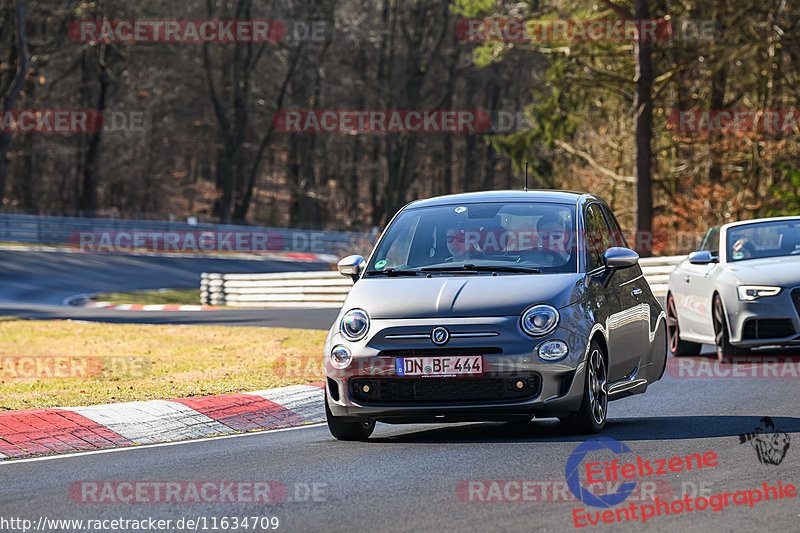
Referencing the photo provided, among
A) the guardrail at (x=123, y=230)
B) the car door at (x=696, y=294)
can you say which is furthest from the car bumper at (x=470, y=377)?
the guardrail at (x=123, y=230)

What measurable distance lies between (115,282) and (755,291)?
2853 cm

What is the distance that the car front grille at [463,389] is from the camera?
8.25 metres

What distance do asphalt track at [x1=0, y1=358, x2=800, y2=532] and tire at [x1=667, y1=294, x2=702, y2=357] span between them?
440cm

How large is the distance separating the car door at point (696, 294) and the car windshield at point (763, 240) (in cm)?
28

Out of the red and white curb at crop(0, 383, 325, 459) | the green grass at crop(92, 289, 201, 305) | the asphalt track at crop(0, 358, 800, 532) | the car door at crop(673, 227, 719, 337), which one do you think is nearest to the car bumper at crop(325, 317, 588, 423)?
the asphalt track at crop(0, 358, 800, 532)

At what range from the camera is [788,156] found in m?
34.9

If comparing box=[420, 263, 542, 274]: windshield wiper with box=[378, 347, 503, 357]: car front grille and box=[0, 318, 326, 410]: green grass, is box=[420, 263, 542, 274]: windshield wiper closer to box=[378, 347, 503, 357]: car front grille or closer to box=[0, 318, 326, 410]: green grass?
box=[378, 347, 503, 357]: car front grille

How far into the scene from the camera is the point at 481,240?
917 cm

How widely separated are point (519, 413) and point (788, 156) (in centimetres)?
2863

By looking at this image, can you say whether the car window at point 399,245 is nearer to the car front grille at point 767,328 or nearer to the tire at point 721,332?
the car front grille at point 767,328

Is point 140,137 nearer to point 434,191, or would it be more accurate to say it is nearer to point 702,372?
point 434,191

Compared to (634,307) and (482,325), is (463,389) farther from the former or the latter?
(634,307)

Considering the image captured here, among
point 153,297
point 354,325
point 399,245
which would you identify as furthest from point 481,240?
point 153,297

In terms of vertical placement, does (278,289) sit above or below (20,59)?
below
